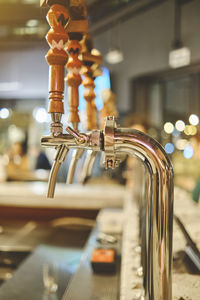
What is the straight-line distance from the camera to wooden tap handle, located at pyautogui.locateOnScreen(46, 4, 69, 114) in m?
0.57

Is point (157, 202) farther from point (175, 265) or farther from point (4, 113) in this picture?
point (4, 113)

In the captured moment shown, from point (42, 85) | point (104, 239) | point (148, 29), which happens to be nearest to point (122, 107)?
point (148, 29)

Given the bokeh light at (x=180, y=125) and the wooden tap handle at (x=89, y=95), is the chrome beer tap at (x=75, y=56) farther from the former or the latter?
the bokeh light at (x=180, y=125)

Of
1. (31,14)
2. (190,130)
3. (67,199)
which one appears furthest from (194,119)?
(31,14)

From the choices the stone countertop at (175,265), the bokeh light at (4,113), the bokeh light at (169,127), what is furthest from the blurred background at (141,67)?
the stone countertop at (175,265)

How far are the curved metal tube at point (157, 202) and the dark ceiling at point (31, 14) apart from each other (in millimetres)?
2147

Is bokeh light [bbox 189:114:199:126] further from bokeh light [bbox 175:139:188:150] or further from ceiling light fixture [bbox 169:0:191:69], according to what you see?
ceiling light fixture [bbox 169:0:191:69]

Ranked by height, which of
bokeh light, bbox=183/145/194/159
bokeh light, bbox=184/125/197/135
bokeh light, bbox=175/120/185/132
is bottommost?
bokeh light, bbox=183/145/194/159

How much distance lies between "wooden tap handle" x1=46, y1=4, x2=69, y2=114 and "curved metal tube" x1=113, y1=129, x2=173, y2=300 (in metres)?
0.15

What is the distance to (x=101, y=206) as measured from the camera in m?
2.63

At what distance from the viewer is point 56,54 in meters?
0.57

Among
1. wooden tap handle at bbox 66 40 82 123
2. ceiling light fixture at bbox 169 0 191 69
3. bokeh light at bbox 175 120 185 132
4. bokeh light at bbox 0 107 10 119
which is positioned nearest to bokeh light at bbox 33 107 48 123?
bokeh light at bbox 0 107 10 119

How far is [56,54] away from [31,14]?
2.31 meters

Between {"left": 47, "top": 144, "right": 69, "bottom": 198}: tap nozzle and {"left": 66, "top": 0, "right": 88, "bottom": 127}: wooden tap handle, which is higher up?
{"left": 66, "top": 0, "right": 88, "bottom": 127}: wooden tap handle
